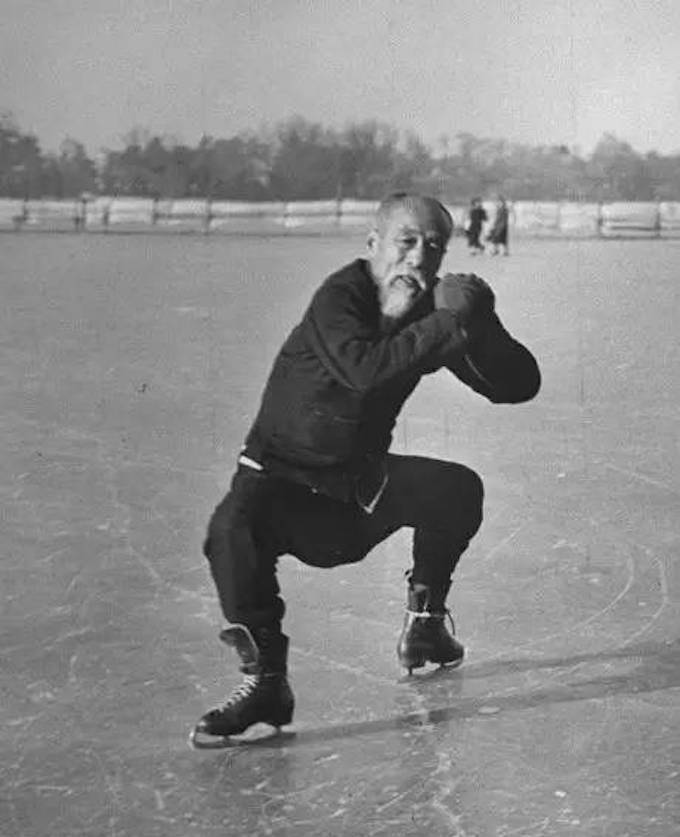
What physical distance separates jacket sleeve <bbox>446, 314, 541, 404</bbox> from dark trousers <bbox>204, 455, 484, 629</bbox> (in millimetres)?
164

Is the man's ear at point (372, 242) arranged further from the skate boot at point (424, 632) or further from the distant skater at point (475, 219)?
the distant skater at point (475, 219)

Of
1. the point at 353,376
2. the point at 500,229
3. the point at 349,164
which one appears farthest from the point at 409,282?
the point at 500,229

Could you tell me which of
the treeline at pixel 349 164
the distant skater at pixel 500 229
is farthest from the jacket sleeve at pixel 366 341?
the distant skater at pixel 500 229

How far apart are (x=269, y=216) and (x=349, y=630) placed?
3244 millimetres

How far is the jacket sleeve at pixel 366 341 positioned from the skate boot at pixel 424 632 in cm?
45

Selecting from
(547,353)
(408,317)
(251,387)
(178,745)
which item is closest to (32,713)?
(178,745)

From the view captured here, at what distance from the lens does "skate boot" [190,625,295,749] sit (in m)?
1.98

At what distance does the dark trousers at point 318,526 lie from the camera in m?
1.98

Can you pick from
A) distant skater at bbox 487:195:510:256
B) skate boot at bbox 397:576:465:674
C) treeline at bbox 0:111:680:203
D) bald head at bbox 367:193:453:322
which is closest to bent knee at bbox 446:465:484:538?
skate boot at bbox 397:576:465:674

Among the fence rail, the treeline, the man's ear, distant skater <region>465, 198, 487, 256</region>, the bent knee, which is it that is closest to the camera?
the man's ear

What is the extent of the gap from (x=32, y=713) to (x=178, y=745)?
9.2 inches

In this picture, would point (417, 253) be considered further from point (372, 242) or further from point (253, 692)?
point (253, 692)

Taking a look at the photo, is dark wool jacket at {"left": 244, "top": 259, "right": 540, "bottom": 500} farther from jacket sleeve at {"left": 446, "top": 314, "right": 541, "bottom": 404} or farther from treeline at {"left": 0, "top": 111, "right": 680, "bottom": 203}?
treeline at {"left": 0, "top": 111, "right": 680, "bottom": 203}

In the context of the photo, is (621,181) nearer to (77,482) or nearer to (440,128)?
(440,128)
